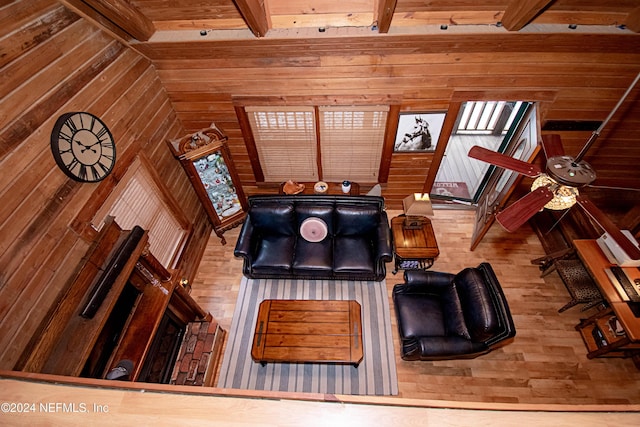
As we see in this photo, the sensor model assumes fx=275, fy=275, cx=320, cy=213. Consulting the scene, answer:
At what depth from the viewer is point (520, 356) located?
347 cm

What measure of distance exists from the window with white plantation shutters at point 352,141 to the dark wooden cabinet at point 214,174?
1.46 m

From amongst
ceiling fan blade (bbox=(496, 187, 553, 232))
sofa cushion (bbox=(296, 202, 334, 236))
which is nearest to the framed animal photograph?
sofa cushion (bbox=(296, 202, 334, 236))

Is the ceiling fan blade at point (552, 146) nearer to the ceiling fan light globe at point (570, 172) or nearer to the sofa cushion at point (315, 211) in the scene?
the ceiling fan light globe at point (570, 172)

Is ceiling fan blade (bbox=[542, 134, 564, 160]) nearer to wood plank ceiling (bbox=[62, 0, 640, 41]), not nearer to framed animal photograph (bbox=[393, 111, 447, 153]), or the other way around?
wood plank ceiling (bbox=[62, 0, 640, 41])

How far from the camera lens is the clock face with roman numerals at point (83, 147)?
224 cm

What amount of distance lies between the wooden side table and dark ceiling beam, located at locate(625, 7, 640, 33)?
290 centimetres

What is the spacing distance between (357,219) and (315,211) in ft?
2.05

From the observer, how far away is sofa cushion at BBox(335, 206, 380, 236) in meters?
3.97

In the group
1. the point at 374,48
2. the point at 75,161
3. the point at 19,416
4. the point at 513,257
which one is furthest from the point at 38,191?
the point at 513,257

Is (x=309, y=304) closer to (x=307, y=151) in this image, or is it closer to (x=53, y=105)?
(x=307, y=151)

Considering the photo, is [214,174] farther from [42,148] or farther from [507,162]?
[507,162]

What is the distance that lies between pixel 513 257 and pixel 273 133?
4.23m

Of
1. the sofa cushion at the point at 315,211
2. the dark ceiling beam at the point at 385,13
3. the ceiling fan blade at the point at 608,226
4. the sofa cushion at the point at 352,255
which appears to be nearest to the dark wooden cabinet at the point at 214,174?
the sofa cushion at the point at 315,211

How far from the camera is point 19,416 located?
1.27 m
